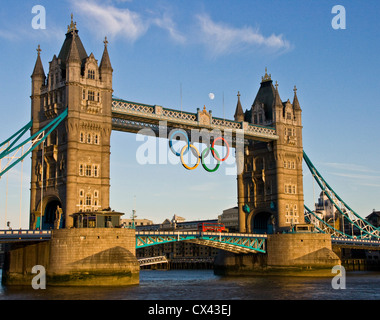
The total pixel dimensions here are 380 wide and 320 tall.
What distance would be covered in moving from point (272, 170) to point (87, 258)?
45361 millimetres

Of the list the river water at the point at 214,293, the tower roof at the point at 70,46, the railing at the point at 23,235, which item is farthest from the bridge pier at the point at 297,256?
the tower roof at the point at 70,46

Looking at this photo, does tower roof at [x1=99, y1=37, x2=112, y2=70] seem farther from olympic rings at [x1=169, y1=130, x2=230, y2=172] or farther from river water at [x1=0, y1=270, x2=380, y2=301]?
river water at [x1=0, y1=270, x2=380, y2=301]

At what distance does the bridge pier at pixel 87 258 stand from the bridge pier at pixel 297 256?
105 ft

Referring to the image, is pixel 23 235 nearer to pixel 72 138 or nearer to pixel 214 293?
pixel 72 138

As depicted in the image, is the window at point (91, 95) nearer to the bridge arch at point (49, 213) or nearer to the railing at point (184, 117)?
the railing at point (184, 117)

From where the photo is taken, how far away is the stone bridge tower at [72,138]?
270ft

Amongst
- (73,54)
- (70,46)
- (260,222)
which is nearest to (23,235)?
(73,54)

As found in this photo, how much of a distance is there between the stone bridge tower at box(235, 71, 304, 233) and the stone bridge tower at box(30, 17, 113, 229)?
1379 inches

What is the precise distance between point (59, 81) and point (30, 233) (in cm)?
2277

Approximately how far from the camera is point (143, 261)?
147000 millimetres

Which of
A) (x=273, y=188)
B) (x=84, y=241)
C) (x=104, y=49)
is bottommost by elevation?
(x=84, y=241)

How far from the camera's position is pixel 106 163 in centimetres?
8531
